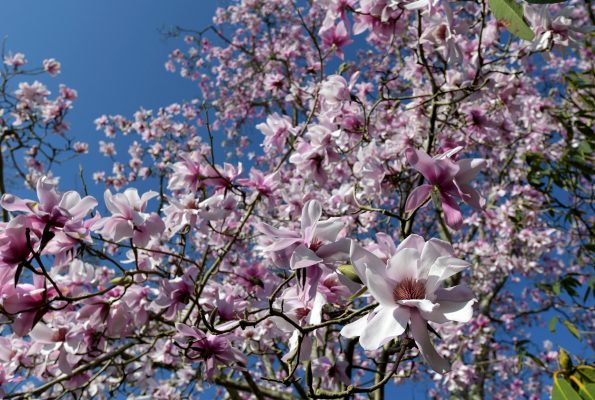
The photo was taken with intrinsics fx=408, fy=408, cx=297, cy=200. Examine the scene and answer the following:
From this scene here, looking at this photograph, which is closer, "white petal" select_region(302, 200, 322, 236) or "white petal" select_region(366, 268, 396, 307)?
"white petal" select_region(366, 268, 396, 307)

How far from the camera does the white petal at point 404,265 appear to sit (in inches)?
25.5

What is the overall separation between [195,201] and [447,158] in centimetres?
100

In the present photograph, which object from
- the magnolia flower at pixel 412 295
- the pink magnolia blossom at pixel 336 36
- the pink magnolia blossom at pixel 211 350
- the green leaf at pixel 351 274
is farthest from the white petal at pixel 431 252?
the pink magnolia blossom at pixel 336 36

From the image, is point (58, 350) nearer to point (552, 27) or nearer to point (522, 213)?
point (552, 27)

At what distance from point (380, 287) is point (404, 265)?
0.19 ft

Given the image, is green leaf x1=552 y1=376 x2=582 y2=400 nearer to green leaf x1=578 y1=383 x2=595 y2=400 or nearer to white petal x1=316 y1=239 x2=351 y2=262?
green leaf x1=578 y1=383 x2=595 y2=400

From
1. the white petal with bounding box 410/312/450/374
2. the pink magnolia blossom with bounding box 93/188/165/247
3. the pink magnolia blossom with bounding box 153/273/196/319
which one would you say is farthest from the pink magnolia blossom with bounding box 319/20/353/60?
the white petal with bounding box 410/312/450/374

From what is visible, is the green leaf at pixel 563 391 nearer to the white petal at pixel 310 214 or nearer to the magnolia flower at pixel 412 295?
the magnolia flower at pixel 412 295

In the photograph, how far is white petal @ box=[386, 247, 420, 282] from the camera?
647mm

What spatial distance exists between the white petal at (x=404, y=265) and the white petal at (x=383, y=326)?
0.06 m

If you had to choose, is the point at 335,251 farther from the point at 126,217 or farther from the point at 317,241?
the point at 126,217

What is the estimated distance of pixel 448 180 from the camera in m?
0.83

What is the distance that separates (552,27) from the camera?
1543mm

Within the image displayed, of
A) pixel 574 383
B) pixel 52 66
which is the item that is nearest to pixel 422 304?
pixel 574 383
